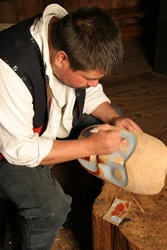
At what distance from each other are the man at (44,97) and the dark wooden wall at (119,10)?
2766mm

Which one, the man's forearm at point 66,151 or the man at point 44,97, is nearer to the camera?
the man at point 44,97

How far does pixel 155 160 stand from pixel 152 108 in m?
1.69

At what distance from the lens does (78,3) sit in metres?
4.31

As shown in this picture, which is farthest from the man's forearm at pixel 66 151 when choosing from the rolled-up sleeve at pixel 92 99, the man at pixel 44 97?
the rolled-up sleeve at pixel 92 99

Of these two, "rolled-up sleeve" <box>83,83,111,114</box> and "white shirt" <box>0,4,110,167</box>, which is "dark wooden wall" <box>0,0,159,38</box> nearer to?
"rolled-up sleeve" <box>83,83,111,114</box>

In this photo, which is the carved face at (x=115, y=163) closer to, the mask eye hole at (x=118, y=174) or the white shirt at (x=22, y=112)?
the mask eye hole at (x=118, y=174)

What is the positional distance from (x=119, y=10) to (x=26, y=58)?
3.79 meters

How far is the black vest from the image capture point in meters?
1.19

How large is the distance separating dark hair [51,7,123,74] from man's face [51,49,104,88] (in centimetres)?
4

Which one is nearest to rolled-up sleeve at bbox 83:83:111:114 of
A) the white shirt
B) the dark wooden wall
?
the white shirt

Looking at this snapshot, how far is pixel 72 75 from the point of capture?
4.17 feet

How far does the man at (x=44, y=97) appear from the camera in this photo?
3.78 ft

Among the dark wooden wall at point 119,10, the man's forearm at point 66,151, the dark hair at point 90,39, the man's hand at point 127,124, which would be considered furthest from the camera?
the dark wooden wall at point 119,10

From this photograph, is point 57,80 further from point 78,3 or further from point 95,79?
point 78,3
